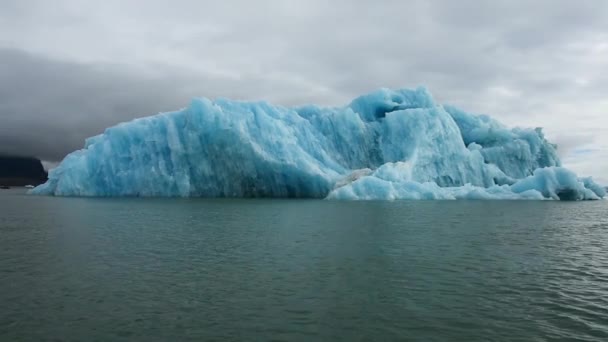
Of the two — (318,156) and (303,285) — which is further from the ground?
(318,156)

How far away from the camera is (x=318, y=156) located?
45938mm

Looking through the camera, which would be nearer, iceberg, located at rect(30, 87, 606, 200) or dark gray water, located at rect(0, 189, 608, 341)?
dark gray water, located at rect(0, 189, 608, 341)

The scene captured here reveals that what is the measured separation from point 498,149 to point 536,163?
20.5 ft

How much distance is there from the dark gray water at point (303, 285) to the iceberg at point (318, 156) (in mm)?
21667

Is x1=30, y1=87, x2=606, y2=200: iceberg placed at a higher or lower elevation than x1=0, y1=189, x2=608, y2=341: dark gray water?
higher

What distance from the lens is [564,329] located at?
26.1 ft

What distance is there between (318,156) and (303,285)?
35462 millimetres

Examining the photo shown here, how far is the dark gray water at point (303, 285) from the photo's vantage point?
797 centimetres

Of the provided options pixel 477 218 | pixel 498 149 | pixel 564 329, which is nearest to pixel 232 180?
pixel 477 218

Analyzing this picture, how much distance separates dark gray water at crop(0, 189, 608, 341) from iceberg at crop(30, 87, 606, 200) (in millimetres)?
21667

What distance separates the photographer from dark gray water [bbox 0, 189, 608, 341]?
7.97 m

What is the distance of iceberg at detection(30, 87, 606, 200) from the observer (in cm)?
4153

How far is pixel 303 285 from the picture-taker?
10.7m

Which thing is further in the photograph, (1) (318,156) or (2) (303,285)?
(1) (318,156)
